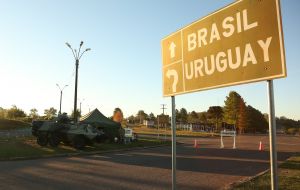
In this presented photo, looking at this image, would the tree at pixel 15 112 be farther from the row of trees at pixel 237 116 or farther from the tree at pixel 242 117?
the tree at pixel 242 117

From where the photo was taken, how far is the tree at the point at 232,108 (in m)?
75.2

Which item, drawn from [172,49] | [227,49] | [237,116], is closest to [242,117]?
[237,116]

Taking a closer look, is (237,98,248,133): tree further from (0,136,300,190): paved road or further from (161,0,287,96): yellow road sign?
(161,0,287,96): yellow road sign

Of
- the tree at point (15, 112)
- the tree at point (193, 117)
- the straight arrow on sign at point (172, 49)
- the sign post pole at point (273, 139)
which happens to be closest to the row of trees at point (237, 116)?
the tree at point (193, 117)

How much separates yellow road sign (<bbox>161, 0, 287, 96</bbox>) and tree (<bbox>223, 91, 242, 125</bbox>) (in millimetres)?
71711

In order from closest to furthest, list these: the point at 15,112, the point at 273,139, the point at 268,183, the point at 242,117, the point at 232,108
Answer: the point at 273,139
the point at 268,183
the point at 232,108
the point at 242,117
the point at 15,112

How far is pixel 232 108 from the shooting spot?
7606 cm

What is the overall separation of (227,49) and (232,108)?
242 ft

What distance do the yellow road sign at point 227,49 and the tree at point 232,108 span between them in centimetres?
7171

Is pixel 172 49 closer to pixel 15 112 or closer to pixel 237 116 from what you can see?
pixel 237 116

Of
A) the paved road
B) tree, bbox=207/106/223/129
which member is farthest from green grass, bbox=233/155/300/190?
tree, bbox=207/106/223/129

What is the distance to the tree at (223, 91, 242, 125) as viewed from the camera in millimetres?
75250

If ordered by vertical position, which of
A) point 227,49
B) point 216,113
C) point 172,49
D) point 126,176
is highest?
point 216,113

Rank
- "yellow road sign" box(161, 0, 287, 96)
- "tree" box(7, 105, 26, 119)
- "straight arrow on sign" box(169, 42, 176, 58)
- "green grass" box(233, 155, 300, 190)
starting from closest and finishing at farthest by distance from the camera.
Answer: "yellow road sign" box(161, 0, 287, 96) → "straight arrow on sign" box(169, 42, 176, 58) → "green grass" box(233, 155, 300, 190) → "tree" box(7, 105, 26, 119)
